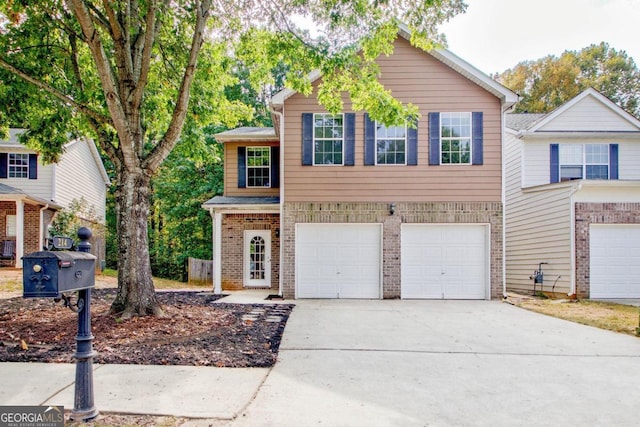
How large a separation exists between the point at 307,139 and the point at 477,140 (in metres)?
4.85

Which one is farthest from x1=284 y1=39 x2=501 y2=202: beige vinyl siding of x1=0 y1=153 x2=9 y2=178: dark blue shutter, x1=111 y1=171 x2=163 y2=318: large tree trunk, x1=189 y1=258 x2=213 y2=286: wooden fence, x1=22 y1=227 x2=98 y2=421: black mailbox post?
x1=0 y1=153 x2=9 y2=178: dark blue shutter

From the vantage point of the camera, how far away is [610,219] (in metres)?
13.5

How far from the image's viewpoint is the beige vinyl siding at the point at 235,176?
15.8m

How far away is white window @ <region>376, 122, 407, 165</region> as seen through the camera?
1330cm

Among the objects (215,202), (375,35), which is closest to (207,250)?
(215,202)

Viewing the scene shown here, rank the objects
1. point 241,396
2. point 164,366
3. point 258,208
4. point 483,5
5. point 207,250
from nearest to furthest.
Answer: point 241,396 → point 164,366 → point 483,5 → point 258,208 → point 207,250

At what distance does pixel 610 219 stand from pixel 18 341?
1462cm

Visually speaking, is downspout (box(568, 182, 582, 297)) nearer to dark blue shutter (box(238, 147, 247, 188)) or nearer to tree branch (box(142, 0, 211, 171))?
dark blue shutter (box(238, 147, 247, 188))

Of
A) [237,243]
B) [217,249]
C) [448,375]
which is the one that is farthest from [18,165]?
[448,375]

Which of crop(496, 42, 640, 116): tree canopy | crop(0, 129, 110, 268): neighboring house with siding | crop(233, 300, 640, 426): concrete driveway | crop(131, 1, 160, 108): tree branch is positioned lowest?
crop(233, 300, 640, 426): concrete driveway

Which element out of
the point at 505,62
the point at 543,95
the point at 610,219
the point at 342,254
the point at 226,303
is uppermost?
the point at 505,62

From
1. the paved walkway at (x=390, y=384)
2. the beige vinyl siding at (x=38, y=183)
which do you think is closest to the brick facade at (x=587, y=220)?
the paved walkway at (x=390, y=384)

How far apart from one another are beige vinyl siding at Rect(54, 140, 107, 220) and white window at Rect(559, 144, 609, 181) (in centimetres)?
1874

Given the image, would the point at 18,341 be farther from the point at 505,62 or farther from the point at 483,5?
the point at 505,62
